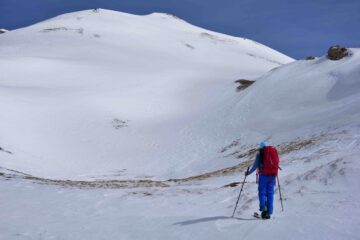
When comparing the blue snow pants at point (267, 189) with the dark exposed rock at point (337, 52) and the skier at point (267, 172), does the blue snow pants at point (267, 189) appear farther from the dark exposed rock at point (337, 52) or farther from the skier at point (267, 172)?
the dark exposed rock at point (337, 52)

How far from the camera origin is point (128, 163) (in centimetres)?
3152

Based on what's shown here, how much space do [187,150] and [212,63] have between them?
178 ft

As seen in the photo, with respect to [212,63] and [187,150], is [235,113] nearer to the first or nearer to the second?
[187,150]

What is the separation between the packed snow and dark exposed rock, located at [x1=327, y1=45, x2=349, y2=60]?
699mm

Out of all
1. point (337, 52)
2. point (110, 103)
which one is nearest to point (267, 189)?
point (337, 52)

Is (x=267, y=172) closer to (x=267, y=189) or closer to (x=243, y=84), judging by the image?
(x=267, y=189)

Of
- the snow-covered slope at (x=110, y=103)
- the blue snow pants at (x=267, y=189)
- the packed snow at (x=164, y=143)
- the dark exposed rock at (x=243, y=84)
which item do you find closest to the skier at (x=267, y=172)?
the blue snow pants at (x=267, y=189)

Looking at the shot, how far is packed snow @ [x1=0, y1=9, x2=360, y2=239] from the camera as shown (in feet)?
34.7

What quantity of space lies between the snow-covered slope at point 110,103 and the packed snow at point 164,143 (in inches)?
7.5

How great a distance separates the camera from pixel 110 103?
47438mm

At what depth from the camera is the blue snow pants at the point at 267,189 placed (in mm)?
10305

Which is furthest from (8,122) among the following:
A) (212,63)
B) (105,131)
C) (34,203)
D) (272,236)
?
(212,63)

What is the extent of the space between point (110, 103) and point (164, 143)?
13618 millimetres

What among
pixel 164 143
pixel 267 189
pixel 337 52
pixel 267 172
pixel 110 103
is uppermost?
pixel 337 52
